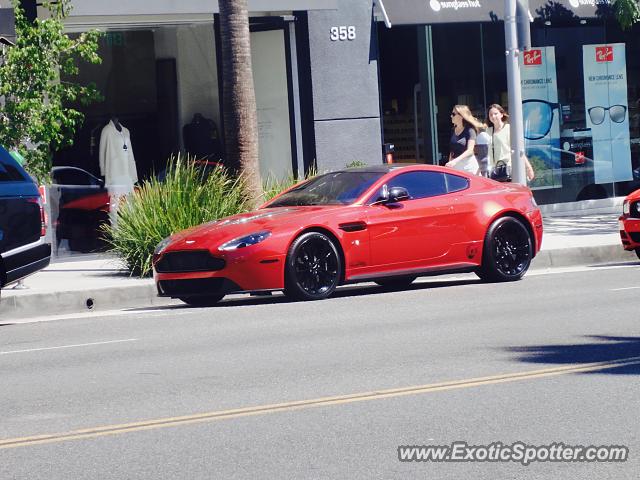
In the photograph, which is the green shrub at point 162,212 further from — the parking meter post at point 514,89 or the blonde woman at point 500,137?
the blonde woman at point 500,137

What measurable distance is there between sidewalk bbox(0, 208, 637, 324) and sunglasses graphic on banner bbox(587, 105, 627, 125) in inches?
90.3

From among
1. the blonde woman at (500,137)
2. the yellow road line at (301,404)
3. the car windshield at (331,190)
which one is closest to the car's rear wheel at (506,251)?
the car windshield at (331,190)

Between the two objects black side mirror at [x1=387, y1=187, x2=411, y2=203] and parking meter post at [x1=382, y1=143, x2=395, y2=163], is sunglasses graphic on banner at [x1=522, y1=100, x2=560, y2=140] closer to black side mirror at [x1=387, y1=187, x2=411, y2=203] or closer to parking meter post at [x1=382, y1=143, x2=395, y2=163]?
parking meter post at [x1=382, y1=143, x2=395, y2=163]

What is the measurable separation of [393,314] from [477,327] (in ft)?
4.39

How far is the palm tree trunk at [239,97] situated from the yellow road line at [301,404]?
9.19m

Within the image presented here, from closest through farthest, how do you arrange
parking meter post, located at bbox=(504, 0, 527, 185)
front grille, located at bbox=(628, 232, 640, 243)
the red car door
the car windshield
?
the red car door, the car windshield, front grille, located at bbox=(628, 232, 640, 243), parking meter post, located at bbox=(504, 0, 527, 185)

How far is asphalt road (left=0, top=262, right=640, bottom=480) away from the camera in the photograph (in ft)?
21.0

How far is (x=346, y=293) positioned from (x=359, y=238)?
3.55 feet

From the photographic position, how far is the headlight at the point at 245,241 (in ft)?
42.9

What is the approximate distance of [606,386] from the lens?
7938 mm

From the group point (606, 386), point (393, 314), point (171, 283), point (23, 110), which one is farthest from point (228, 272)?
point (606, 386)

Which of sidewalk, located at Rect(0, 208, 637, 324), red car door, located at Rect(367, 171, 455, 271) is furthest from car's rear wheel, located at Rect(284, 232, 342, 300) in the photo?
sidewalk, located at Rect(0, 208, 637, 324)

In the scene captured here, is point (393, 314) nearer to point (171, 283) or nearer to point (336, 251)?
point (336, 251)

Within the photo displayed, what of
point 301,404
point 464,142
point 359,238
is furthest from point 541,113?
point 301,404
